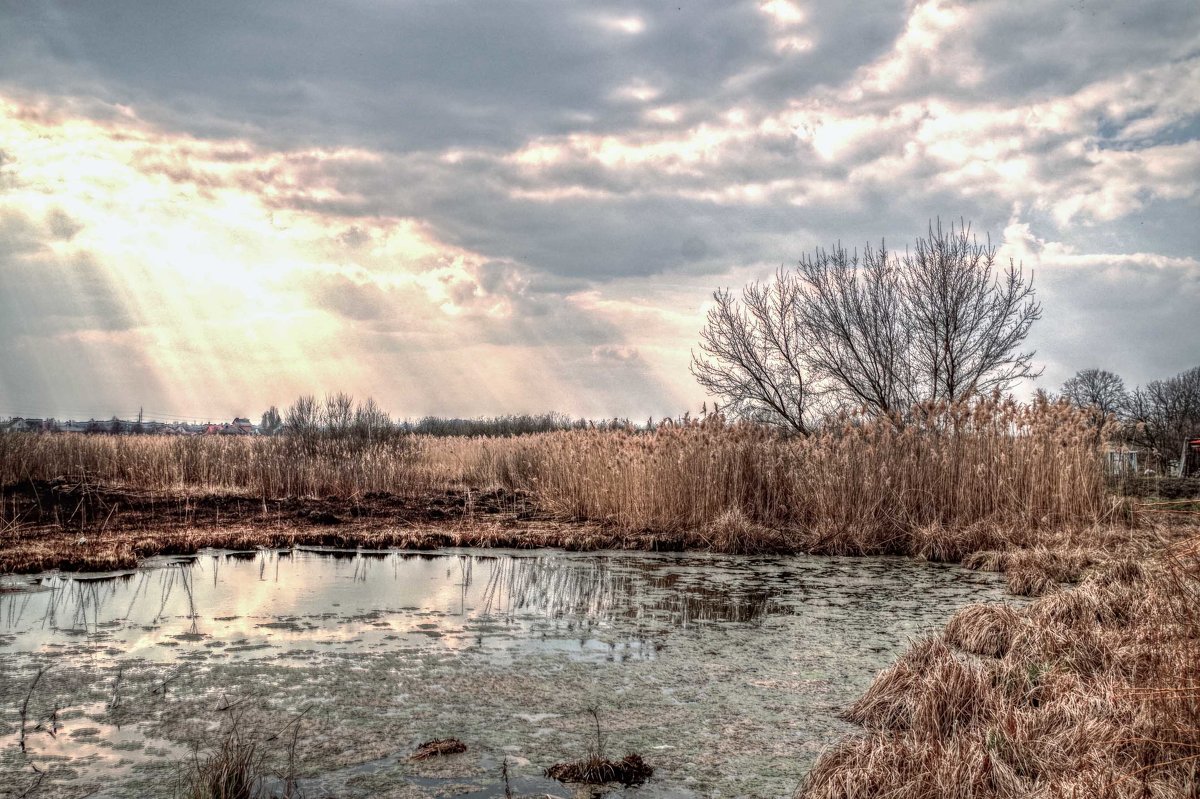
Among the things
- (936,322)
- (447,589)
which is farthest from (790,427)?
(447,589)

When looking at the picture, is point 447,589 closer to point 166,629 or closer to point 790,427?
point 166,629

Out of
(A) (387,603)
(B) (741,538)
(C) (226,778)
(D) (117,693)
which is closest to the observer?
(C) (226,778)

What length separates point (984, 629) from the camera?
14.6 ft

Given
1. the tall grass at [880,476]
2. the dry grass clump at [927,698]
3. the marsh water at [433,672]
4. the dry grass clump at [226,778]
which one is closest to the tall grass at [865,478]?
the tall grass at [880,476]

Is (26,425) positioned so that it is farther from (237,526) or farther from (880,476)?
(880,476)

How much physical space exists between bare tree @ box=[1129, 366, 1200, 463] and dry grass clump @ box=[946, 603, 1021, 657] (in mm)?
16442

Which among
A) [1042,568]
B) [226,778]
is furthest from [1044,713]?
[1042,568]

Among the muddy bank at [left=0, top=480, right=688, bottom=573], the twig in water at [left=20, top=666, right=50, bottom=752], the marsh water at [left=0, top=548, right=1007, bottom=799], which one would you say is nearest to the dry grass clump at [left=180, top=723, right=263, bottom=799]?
the marsh water at [left=0, top=548, right=1007, bottom=799]

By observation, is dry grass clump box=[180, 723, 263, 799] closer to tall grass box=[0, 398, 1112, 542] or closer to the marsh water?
the marsh water

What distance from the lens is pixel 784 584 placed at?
6941 mm

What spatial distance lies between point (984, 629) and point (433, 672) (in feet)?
9.47

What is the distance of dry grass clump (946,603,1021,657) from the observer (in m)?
4.35

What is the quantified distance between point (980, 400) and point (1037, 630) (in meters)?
6.05

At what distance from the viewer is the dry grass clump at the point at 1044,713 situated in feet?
8.25
